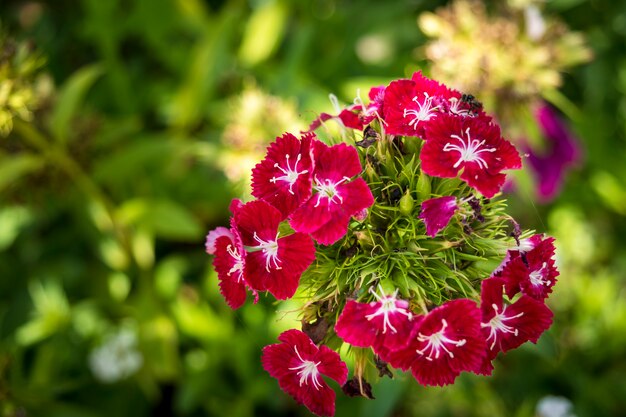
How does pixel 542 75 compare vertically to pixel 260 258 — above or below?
above

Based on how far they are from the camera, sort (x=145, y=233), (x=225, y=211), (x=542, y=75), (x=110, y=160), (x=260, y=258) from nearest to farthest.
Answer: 1. (x=260, y=258)
2. (x=542, y=75)
3. (x=110, y=160)
4. (x=145, y=233)
5. (x=225, y=211)

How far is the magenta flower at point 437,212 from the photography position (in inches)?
48.7

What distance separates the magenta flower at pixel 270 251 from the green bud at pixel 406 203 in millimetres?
237

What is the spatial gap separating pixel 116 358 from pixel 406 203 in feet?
6.53

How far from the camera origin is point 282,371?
133 cm

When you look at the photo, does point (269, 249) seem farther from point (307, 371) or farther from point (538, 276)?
point (538, 276)

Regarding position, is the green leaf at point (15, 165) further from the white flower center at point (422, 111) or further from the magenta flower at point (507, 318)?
the magenta flower at point (507, 318)

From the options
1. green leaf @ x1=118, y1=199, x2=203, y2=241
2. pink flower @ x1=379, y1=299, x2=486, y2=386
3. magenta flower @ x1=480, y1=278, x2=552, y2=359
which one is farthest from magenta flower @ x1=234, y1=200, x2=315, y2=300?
green leaf @ x1=118, y1=199, x2=203, y2=241

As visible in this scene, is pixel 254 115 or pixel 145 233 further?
pixel 145 233

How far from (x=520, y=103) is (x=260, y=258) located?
1468 mm

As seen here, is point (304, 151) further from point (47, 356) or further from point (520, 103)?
point (47, 356)

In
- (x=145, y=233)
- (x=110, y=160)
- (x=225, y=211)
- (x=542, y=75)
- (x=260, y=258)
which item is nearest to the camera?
(x=260, y=258)

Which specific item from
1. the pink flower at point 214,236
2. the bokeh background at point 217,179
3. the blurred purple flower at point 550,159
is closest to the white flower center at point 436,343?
the pink flower at point 214,236

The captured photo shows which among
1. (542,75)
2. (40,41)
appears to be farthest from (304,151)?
(40,41)
